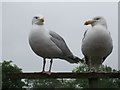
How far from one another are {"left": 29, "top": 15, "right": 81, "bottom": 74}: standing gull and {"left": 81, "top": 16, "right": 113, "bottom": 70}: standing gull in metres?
0.22

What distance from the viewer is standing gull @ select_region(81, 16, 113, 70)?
2.86m

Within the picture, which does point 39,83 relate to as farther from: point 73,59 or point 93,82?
point 93,82

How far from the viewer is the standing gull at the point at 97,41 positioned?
2857 millimetres

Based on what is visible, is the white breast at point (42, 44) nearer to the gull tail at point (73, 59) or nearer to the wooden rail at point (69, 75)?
the gull tail at point (73, 59)

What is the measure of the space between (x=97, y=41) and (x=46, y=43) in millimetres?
546

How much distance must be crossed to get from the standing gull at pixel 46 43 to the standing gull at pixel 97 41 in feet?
Answer: 0.71

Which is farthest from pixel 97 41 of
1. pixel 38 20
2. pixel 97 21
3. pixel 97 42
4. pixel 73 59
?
pixel 38 20

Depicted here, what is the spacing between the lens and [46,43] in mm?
2969

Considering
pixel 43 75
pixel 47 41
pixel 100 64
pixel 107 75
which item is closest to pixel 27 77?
pixel 43 75

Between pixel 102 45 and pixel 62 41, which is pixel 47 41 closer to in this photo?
pixel 62 41

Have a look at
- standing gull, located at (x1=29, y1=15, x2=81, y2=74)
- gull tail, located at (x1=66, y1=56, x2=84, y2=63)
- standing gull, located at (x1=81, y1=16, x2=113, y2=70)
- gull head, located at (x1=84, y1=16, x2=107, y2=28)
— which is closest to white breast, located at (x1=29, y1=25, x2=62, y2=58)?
standing gull, located at (x1=29, y1=15, x2=81, y2=74)

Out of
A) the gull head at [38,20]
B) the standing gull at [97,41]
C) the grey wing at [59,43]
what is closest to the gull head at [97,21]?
the standing gull at [97,41]

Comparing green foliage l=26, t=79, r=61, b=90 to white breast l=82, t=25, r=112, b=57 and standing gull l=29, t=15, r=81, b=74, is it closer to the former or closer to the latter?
standing gull l=29, t=15, r=81, b=74

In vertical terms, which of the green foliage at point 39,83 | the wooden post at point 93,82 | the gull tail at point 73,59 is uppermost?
the gull tail at point 73,59
